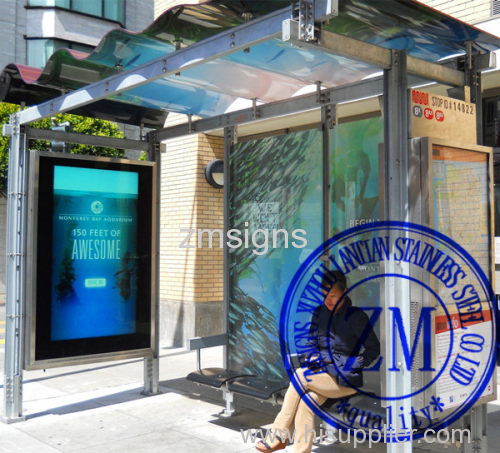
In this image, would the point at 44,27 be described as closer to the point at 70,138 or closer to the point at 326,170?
the point at 70,138

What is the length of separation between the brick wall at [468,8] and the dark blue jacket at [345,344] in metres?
3.98

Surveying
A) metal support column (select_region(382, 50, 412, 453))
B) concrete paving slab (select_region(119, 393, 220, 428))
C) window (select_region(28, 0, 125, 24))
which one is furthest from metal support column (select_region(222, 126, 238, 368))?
window (select_region(28, 0, 125, 24))

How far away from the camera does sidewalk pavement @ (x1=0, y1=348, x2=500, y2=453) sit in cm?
503

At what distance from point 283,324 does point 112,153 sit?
14.7 m

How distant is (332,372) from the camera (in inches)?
178

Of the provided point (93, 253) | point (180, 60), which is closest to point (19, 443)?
point (93, 253)

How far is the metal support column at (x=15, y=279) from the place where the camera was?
5691mm

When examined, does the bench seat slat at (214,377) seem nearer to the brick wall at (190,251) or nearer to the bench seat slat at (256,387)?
the bench seat slat at (256,387)

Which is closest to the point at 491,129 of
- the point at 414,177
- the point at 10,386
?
the point at 414,177

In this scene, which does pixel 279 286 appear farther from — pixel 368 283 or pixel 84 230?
pixel 84 230

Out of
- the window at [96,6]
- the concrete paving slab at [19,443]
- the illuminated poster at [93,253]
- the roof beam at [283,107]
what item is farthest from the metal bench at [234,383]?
the window at [96,6]

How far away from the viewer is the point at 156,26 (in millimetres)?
4398

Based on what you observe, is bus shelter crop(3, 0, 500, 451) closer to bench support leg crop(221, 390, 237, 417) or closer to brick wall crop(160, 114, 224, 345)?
bench support leg crop(221, 390, 237, 417)

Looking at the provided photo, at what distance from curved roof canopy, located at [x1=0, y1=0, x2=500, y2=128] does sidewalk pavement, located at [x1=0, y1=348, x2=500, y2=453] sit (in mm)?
3022
